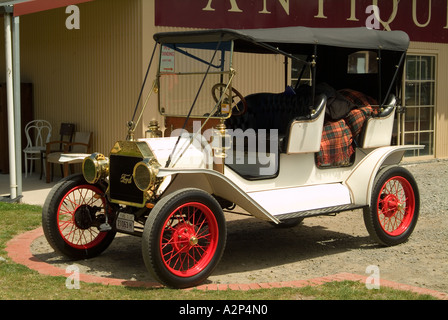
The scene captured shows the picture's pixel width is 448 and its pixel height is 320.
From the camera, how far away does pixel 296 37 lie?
249 inches

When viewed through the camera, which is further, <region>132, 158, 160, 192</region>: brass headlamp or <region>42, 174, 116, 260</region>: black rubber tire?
<region>42, 174, 116, 260</region>: black rubber tire

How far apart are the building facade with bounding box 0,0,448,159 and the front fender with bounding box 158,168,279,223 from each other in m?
4.03

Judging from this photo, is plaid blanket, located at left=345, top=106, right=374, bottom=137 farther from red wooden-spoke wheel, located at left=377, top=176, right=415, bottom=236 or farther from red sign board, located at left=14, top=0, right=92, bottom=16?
red sign board, located at left=14, top=0, right=92, bottom=16

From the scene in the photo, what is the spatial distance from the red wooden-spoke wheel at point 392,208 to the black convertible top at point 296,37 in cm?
127

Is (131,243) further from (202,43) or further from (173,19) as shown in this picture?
Result: (173,19)

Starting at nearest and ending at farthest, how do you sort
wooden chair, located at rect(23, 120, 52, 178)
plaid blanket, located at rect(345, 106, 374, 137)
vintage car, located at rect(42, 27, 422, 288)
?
vintage car, located at rect(42, 27, 422, 288), plaid blanket, located at rect(345, 106, 374, 137), wooden chair, located at rect(23, 120, 52, 178)

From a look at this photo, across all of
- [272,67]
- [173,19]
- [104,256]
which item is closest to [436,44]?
[272,67]

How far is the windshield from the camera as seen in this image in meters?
6.44

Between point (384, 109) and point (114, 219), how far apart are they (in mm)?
2988

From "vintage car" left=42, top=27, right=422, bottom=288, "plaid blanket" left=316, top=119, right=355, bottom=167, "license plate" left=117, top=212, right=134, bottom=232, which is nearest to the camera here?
"vintage car" left=42, top=27, right=422, bottom=288

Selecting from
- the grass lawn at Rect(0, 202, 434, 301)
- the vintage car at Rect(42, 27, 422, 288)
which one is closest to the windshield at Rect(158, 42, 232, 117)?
the vintage car at Rect(42, 27, 422, 288)

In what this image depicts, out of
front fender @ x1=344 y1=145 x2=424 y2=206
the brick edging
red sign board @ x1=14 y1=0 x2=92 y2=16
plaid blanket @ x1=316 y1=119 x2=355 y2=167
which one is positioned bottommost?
the brick edging

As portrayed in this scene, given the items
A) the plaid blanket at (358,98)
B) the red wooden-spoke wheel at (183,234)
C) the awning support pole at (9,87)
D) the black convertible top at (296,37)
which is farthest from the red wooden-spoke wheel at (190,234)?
the awning support pole at (9,87)
